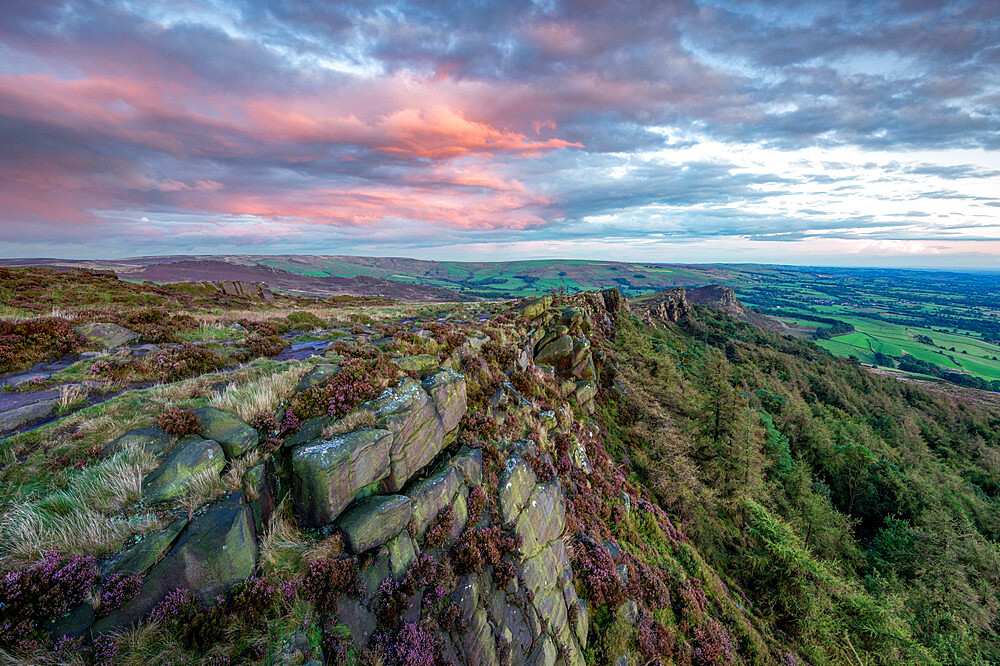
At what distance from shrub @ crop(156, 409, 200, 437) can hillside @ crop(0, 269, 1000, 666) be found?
0.11 ft

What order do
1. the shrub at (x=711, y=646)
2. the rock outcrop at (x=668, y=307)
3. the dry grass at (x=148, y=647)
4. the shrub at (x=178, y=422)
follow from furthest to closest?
the rock outcrop at (x=668, y=307) → the shrub at (x=711, y=646) → the shrub at (x=178, y=422) → the dry grass at (x=148, y=647)

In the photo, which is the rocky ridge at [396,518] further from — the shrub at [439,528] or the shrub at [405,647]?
the shrub at [405,647]

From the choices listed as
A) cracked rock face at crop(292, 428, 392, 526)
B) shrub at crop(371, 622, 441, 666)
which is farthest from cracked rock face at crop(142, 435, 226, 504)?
shrub at crop(371, 622, 441, 666)

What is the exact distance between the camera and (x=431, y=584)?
25.6 ft

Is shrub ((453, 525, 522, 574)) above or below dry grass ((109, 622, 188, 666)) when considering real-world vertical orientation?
below

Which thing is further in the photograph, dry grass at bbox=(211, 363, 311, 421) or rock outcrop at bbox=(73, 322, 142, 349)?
rock outcrop at bbox=(73, 322, 142, 349)

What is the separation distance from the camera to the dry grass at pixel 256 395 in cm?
830

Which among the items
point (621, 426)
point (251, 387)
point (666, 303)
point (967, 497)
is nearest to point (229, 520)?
point (251, 387)

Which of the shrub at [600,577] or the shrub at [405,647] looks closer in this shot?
the shrub at [405,647]

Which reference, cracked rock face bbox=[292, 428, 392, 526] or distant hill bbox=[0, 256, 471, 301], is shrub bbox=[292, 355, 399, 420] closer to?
cracked rock face bbox=[292, 428, 392, 526]

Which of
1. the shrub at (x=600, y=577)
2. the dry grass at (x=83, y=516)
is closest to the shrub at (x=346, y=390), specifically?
the dry grass at (x=83, y=516)

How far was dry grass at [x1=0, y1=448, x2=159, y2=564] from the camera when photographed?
4867 mm

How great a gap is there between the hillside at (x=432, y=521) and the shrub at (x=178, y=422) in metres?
0.03

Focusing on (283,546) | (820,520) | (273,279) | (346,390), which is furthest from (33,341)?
(273,279)
